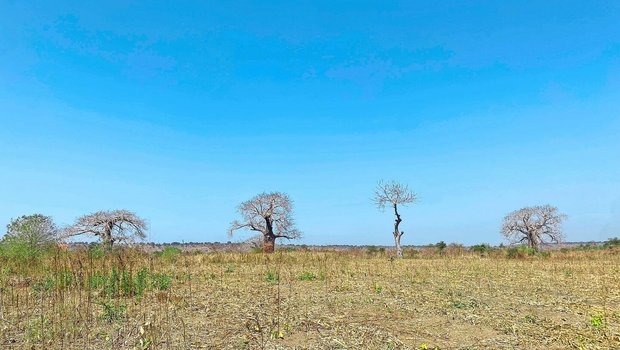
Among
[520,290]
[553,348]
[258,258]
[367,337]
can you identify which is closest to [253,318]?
[367,337]

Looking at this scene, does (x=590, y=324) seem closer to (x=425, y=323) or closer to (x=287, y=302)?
(x=425, y=323)

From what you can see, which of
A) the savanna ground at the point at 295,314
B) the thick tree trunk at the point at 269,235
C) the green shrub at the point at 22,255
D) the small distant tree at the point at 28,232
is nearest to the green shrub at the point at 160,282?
the savanna ground at the point at 295,314

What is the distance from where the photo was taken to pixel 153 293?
8.87 m

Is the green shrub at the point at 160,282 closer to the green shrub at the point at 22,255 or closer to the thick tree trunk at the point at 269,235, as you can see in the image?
the green shrub at the point at 22,255

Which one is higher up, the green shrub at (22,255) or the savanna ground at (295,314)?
the green shrub at (22,255)

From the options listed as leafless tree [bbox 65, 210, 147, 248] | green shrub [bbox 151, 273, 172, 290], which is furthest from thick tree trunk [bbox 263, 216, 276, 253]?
green shrub [bbox 151, 273, 172, 290]

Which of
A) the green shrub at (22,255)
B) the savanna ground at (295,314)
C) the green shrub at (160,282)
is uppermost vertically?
the green shrub at (22,255)

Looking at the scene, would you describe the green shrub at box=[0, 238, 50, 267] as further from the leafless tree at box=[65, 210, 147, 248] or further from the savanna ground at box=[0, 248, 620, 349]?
the leafless tree at box=[65, 210, 147, 248]

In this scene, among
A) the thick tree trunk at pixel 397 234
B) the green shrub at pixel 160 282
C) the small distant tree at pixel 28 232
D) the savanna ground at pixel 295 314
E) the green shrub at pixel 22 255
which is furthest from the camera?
the thick tree trunk at pixel 397 234

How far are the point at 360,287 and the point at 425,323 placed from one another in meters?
3.82

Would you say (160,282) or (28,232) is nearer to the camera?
(160,282)

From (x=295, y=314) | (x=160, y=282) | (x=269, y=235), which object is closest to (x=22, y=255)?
(x=160, y=282)

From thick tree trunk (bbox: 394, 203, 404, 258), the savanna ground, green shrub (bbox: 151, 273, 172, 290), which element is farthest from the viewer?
thick tree trunk (bbox: 394, 203, 404, 258)

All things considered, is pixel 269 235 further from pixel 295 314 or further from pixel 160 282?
pixel 295 314
